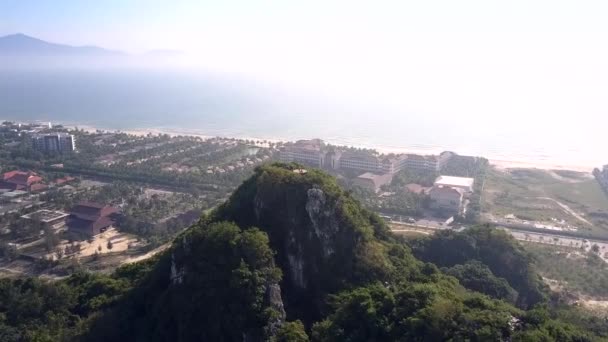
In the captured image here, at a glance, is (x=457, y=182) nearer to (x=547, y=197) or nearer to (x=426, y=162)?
(x=426, y=162)

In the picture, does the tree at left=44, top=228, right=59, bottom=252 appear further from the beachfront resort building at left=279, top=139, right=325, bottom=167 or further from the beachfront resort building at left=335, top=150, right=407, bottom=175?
→ the beachfront resort building at left=335, top=150, right=407, bottom=175

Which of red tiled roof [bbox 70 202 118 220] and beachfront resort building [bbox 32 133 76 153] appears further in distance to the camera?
beachfront resort building [bbox 32 133 76 153]

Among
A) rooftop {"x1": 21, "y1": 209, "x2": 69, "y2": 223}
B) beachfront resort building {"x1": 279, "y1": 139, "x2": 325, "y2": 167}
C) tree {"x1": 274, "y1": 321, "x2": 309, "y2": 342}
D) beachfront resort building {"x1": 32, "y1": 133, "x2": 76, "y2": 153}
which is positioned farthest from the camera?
beachfront resort building {"x1": 32, "y1": 133, "x2": 76, "y2": 153}

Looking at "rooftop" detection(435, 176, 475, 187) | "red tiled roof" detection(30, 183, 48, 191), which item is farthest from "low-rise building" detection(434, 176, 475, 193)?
"red tiled roof" detection(30, 183, 48, 191)

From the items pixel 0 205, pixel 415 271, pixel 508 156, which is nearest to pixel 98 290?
pixel 415 271

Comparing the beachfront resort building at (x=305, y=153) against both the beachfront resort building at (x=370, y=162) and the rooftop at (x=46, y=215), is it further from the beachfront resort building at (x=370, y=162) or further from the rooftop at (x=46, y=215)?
the rooftop at (x=46, y=215)

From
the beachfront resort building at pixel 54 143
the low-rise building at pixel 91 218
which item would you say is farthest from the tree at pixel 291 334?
the beachfront resort building at pixel 54 143

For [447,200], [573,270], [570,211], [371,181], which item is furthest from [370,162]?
[573,270]
